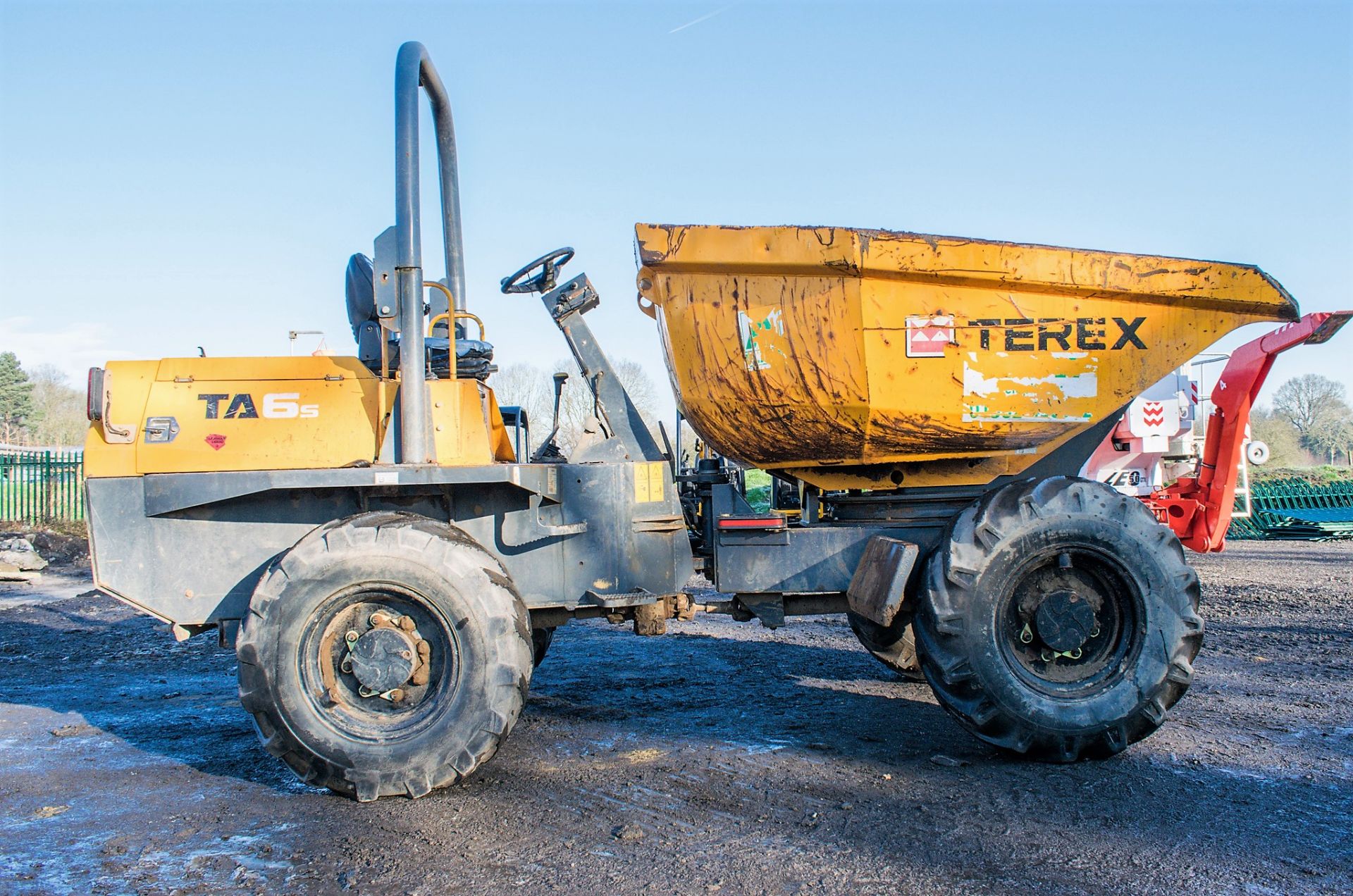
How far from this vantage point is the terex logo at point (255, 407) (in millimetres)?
4230

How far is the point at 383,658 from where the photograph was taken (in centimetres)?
399

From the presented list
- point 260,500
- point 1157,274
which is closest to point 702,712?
point 260,500

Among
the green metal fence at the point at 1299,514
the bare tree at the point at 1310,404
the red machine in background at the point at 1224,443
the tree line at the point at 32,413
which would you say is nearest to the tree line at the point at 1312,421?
the bare tree at the point at 1310,404

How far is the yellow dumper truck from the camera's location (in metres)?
3.98

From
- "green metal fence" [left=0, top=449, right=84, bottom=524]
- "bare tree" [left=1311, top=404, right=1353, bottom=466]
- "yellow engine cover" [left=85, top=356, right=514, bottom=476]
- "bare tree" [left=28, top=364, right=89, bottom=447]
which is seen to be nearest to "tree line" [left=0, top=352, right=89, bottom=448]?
"bare tree" [left=28, top=364, right=89, bottom=447]

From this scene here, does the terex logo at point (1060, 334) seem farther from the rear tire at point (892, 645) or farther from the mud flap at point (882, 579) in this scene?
the rear tire at point (892, 645)

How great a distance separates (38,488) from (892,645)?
63.3 ft

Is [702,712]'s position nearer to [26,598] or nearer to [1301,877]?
[1301,877]

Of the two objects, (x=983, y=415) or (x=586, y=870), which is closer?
(x=586, y=870)

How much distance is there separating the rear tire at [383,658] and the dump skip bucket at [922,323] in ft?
4.92

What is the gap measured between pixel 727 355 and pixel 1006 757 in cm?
235

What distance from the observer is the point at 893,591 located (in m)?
4.32

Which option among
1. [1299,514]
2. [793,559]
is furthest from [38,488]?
[1299,514]

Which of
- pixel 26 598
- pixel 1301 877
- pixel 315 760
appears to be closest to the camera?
pixel 1301 877
